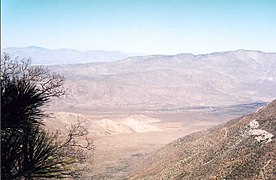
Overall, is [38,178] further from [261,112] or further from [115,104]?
[115,104]

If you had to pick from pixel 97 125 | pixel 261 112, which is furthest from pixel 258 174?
pixel 97 125

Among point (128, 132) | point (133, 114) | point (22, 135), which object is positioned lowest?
point (128, 132)

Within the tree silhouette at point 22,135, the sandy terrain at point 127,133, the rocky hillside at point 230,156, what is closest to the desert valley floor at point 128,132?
the sandy terrain at point 127,133

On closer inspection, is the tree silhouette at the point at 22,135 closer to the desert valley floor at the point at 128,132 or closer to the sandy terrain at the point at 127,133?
the sandy terrain at the point at 127,133

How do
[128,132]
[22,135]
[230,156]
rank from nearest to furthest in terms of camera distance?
[22,135] < [230,156] < [128,132]

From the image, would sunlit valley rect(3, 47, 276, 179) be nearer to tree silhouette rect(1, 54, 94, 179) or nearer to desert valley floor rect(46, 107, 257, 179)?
desert valley floor rect(46, 107, 257, 179)

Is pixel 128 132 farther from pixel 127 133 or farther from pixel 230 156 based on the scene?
pixel 230 156

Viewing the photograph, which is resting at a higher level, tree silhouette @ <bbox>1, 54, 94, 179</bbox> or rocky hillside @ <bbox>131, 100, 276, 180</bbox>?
tree silhouette @ <bbox>1, 54, 94, 179</bbox>

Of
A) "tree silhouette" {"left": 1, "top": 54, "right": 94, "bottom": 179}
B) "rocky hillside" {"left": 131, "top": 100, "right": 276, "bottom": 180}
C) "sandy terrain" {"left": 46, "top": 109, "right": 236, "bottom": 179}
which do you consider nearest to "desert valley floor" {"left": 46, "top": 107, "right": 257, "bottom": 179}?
"sandy terrain" {"left": 46, "top": 109, "right": 236, "bottom": 179}

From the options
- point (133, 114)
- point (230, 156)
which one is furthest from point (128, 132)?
point (230, 156)
